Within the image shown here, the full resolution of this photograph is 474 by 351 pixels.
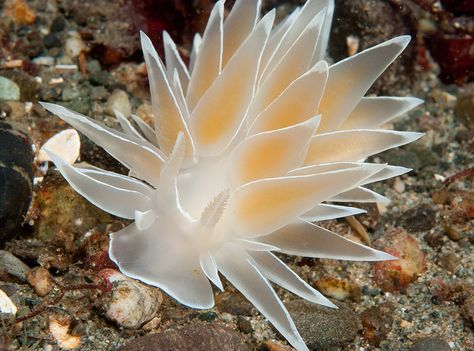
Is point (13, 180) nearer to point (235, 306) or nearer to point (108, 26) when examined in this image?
point (235, 306)

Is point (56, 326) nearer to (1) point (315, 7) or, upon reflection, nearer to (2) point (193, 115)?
(2) point (193, 115)

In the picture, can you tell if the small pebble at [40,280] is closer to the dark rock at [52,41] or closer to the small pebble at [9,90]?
the small pebble at [9,90]

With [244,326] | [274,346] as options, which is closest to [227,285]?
[244,326]

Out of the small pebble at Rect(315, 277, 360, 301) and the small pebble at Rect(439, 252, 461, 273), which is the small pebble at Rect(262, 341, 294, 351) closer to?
the small pebble at Rect(315, 277, 360, 301)

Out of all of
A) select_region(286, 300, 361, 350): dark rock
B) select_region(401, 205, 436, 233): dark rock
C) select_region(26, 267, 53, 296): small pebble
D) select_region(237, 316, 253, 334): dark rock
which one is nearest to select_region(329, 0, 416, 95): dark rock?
select_region(401, 205, 436, 233): dark rock

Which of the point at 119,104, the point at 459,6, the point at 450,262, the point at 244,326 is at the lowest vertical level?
the point at 244,326

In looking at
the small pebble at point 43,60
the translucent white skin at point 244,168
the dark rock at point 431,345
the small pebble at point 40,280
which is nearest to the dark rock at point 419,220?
the translucent white skin at point 244,168

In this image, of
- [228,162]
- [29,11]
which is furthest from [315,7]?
[29,11]
